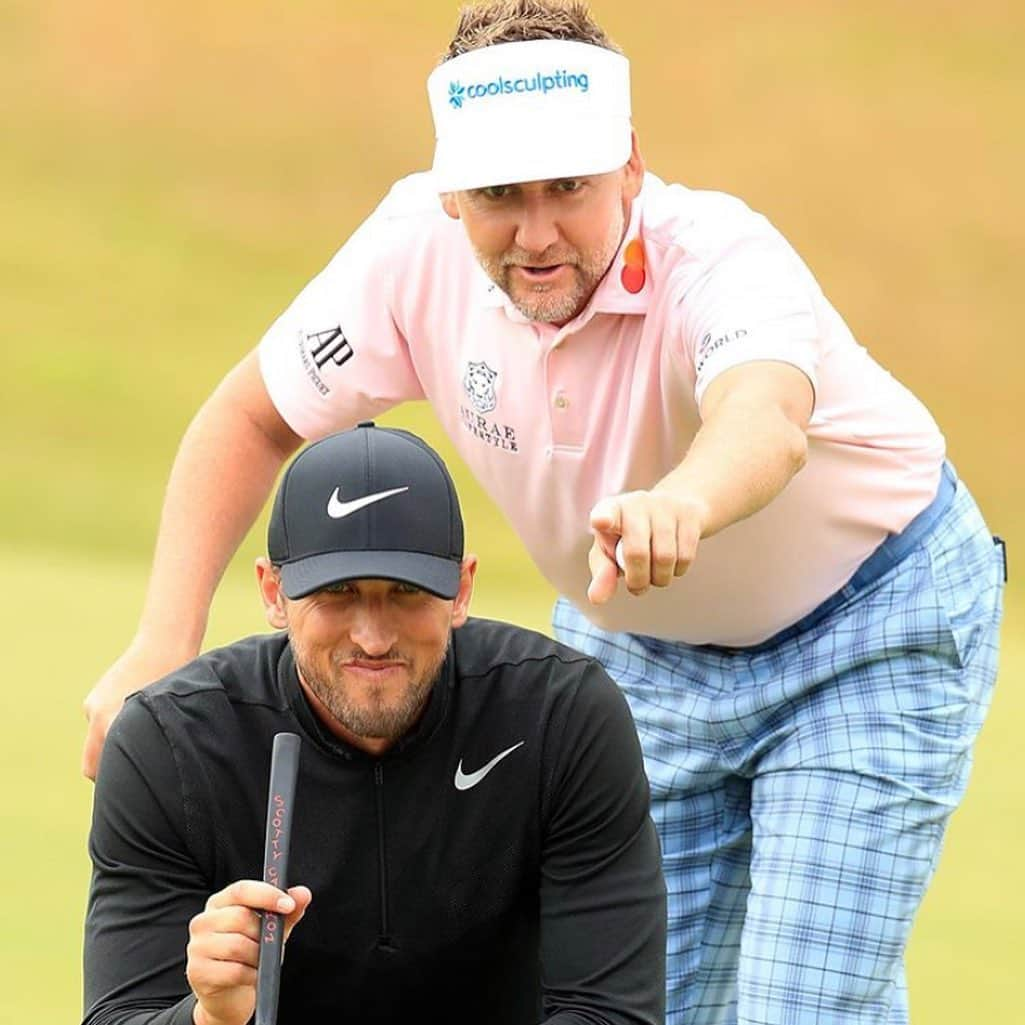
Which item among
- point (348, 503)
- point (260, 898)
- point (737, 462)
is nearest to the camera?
point (260, 898)

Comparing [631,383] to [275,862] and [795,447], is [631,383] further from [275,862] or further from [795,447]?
[275,862]

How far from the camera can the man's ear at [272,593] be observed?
10.0 ft

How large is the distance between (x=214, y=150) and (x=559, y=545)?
9413 mm

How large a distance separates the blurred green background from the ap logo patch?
5324 mm

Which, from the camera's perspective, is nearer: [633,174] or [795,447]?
[795,447]

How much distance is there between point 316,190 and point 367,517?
950 centimetres

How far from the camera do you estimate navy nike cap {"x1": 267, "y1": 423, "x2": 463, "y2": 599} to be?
291 centimetres

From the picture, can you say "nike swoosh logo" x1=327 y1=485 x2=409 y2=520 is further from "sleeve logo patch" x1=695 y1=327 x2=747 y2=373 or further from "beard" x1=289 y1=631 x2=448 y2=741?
"sleeve logo patch" x1=695 y1=327 x2=747 y2=373

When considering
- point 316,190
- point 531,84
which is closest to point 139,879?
point 531,84

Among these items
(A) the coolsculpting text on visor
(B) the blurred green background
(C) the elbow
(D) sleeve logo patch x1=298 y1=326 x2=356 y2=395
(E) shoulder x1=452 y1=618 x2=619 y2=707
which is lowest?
(E) shoulder x1=452 y1=618 x2=619 y2=707

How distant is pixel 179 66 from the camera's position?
514 inches

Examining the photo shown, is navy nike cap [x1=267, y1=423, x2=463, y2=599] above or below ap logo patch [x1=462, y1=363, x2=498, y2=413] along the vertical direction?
below

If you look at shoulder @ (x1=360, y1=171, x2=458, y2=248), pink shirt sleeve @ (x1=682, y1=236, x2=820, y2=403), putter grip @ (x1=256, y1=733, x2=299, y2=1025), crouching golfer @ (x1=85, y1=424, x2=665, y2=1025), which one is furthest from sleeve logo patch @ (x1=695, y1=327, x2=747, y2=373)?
putter grip @ (x1=256, y1=733, x2=299, y2=1025)

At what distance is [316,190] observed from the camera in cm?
1227
